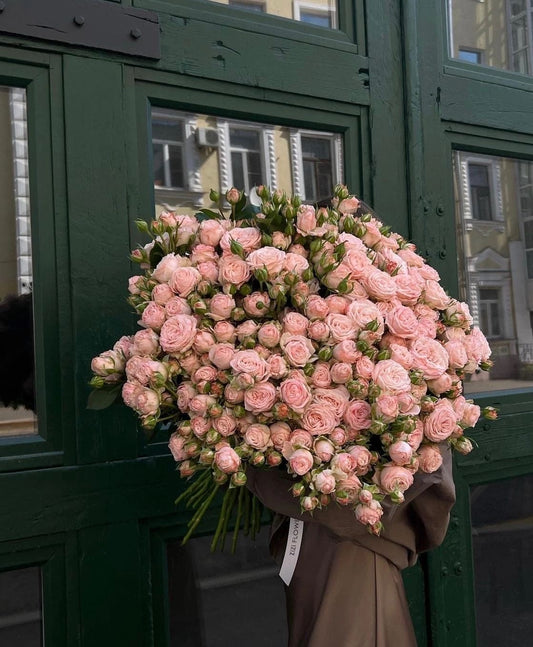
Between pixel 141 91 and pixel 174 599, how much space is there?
186cm

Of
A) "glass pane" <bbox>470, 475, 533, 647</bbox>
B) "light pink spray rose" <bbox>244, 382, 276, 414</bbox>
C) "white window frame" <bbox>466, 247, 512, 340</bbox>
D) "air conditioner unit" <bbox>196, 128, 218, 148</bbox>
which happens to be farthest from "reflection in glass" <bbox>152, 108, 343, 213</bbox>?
"glass pane" <bbox>470, 475, 533, 647</bbox>

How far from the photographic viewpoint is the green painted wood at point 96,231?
2359mm

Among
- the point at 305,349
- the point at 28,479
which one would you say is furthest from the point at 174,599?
the point at 305,349

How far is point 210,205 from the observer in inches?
106

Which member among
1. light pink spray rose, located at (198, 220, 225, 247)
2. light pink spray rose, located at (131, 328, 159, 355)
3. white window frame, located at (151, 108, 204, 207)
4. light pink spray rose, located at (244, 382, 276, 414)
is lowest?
light pink spray rose, located at (244, 382, 276, 414)

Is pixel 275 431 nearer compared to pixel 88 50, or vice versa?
pixel 275 431

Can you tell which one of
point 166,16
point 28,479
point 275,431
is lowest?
point 28,479

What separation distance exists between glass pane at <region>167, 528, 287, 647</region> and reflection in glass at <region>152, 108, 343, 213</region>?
1.31 m

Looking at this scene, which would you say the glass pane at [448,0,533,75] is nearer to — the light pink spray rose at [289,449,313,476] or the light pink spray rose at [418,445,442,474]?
the light pink spray rose at [418,445,442,474]

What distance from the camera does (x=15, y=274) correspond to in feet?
7.79

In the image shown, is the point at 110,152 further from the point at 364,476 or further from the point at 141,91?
the point at 364,476

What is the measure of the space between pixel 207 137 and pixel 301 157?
42cm

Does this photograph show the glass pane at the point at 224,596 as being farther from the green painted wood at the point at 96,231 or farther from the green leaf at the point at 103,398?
the green leaf at the point at 103,398

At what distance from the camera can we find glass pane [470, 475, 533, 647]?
130 inches
